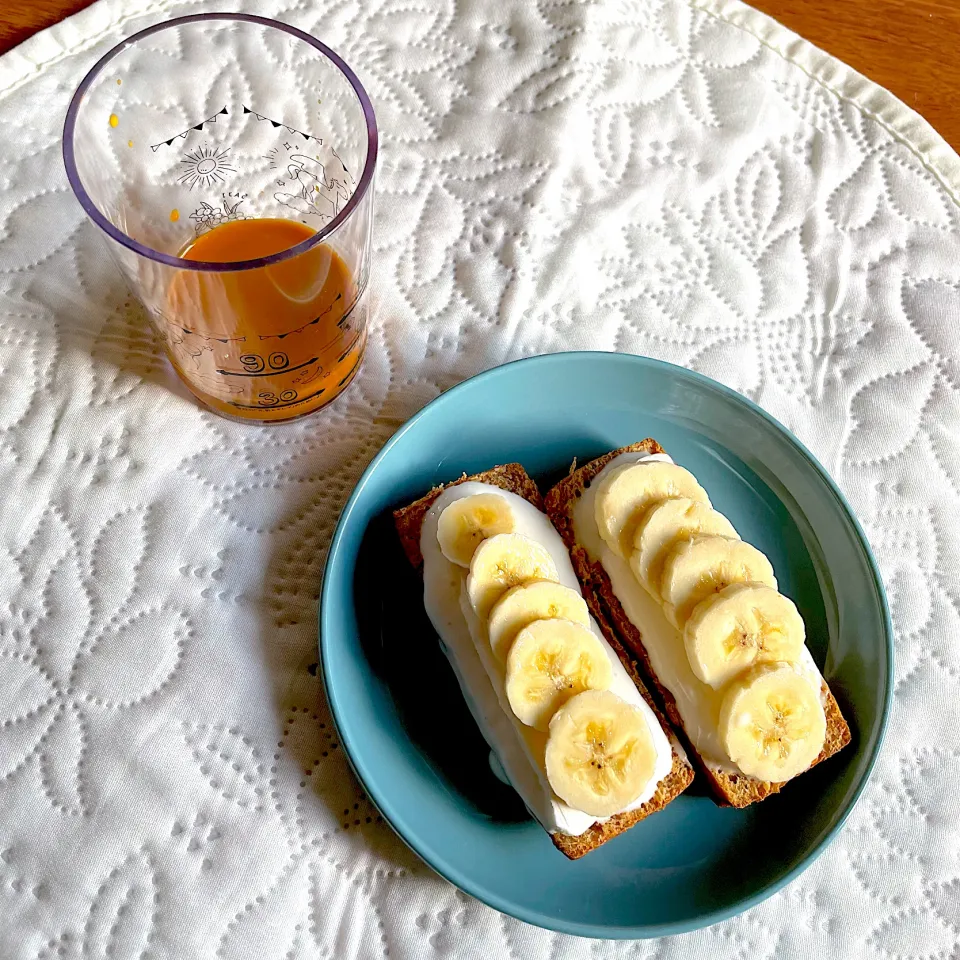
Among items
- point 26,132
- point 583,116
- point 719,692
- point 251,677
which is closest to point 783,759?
point 719,692

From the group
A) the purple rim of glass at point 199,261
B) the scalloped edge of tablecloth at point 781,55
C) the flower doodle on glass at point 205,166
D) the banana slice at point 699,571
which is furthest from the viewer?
the scalloped edge of tablecloth at point 781,55

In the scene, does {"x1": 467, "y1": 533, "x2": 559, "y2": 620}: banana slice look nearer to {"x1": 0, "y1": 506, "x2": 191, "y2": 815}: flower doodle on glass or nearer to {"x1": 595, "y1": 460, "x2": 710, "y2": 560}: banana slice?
{"x1": 595, "y1": 460, "x2": 710, "y2": 560}: banana slice

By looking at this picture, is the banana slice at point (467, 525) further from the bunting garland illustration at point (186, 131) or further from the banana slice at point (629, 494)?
the bunting garland illustration at point (186, 131)

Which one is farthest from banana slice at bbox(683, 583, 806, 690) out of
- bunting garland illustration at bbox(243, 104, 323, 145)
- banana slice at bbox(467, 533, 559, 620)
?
bunting garland illustration at bbox(243, 104, 323, 145)

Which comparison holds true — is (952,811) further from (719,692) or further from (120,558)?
(120,558)

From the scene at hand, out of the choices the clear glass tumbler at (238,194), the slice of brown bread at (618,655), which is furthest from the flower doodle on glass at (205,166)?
the slice of brown bread at (618,655)
